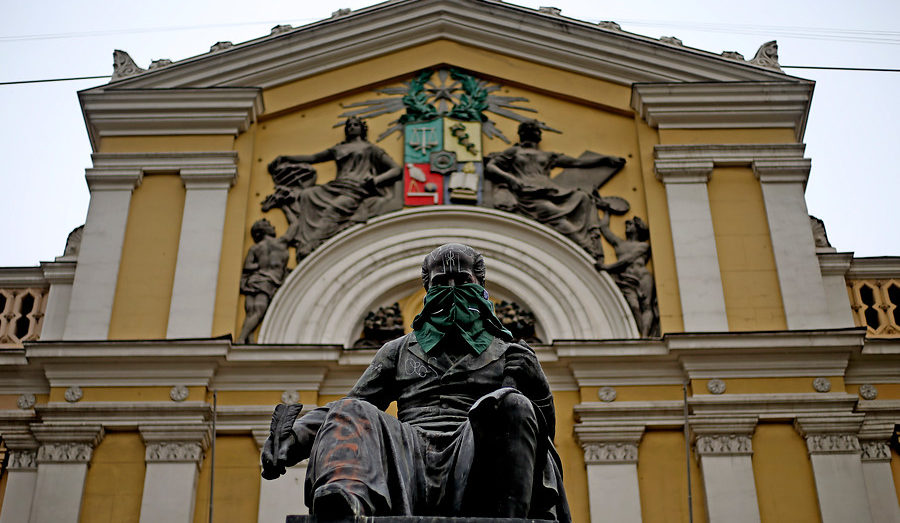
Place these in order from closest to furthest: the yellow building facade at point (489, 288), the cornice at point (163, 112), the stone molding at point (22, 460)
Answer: the yellow building facade at point (489, 288), the stone molding at point (22, 460), the cornice at point (163, 112)

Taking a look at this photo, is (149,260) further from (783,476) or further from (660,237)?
(783,476)

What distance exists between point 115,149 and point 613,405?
673 centimetres

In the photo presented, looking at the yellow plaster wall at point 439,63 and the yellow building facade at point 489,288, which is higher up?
the yellow plaster wall at point 439,63

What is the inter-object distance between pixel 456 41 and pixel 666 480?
21.7 feet

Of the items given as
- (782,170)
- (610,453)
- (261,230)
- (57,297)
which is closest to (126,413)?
(57,297)

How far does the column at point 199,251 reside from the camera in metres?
14.0

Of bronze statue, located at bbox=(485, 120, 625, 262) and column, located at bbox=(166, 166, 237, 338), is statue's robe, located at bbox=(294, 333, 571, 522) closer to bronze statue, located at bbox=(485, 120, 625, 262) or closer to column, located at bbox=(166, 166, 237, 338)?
column, located at bbox=(166, 166, 237, 338)

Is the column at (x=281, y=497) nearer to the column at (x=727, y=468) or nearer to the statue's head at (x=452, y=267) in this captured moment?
the column at (x=727, y=468)

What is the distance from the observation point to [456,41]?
16688 mm

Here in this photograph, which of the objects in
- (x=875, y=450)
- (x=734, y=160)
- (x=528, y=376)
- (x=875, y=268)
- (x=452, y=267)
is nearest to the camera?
(x=528, y=376)

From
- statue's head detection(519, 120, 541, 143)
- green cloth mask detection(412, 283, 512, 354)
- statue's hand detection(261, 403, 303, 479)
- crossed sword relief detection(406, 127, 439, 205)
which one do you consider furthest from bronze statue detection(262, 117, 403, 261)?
statue's hand detection(261, 403, 303, 479)

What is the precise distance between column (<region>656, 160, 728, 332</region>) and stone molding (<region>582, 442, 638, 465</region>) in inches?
61.2

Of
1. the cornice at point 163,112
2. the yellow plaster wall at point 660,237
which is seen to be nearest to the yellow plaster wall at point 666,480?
the yellow plaster wall at point 660,237

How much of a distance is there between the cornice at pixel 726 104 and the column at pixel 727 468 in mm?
4088
